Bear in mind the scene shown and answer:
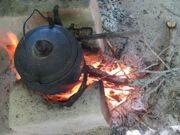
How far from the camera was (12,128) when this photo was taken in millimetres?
2209

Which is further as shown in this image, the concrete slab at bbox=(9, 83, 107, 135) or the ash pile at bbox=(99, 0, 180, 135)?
the ash pile at bbox=(99, 0, 180, 135)

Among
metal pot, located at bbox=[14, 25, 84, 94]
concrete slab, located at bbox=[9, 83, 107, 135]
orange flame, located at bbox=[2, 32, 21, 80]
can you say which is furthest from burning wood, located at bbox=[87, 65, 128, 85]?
orange flame, located at bbox=[2, 32, 21, 80]

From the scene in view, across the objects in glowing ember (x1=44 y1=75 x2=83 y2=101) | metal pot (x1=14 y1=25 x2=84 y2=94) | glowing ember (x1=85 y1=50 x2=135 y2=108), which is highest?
metal pot (x1=14 y1=25 x2=84 y2=94)

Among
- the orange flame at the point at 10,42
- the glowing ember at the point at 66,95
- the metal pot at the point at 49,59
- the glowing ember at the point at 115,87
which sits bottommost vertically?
the glowing ember at the point at 115,87

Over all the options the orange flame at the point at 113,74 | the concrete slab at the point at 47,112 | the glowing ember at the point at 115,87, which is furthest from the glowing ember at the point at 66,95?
the glowing ember at the point at 115,87

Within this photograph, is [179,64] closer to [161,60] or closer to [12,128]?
[161,60]

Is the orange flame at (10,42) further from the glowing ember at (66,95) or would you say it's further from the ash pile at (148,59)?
the ash pile at (148,59)

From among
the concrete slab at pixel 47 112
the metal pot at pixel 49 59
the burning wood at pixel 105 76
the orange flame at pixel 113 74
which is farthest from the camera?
the orange flame at pixel 113 74

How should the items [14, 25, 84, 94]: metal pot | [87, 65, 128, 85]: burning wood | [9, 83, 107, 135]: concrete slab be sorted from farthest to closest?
[87, 65, 128, 85]: burning wood, [9, 83, 107, 135]: concrete slab, [14, 25, 84, 94]: metal pot

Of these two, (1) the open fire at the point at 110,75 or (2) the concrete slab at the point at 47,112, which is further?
(1) the open fire at the point at 110,75

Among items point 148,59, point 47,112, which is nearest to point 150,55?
point 148,59

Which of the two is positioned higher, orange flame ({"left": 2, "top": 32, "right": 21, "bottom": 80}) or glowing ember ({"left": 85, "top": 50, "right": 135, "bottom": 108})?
orange flame ({"left": 2, "top": 32, "right": 21, "bottom": 80})

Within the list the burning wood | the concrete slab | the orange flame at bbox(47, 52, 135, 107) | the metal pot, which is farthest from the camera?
the orange flame at bbox(47, 52, 135, 107)

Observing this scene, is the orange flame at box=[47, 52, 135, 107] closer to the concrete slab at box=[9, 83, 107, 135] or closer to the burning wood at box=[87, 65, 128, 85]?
the burning wood at box=[87, 65, 128, 85]
